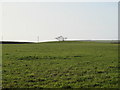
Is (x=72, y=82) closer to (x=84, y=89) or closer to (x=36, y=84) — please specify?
(x=84, y=89)

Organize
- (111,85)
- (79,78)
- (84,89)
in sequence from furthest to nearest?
(79,78) < (111,85) < (84,89)

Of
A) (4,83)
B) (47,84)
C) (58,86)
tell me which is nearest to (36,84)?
(47,84)

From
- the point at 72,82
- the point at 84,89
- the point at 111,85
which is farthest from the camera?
the point at 72,82

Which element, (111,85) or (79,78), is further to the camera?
(79,78)

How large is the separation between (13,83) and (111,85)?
692 cm

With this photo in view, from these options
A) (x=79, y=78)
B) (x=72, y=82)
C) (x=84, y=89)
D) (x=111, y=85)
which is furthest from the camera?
(x=79, y=78)

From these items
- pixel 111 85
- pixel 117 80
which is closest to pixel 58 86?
pixel 111 85

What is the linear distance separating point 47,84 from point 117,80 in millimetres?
5466

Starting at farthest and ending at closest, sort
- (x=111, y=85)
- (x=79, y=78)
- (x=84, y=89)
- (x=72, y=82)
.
A: (x=79, y=78) < (x=72, y=82) < (x=111, y=85) < (x=84, y=89)

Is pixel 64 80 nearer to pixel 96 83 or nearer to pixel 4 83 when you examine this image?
pixel 96 83

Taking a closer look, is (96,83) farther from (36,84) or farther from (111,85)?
(36,84)

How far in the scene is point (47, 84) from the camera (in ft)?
37.8

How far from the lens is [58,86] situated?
11.1 meters

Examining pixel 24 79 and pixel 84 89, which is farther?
pixel 24 79
